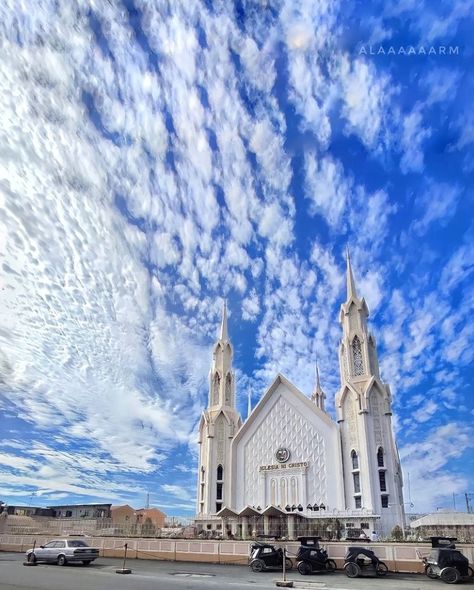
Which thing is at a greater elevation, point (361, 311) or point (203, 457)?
point (361, 311)

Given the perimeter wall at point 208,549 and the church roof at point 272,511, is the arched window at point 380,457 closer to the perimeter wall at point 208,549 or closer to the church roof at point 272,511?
the church roof at point 272,511

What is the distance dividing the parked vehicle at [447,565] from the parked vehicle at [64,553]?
1621 centimetres

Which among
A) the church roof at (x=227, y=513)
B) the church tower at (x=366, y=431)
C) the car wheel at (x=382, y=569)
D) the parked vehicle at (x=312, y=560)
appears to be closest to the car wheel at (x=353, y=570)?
the car wheel at (x=382, y=569)

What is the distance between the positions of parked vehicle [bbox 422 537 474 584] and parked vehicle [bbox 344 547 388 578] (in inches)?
79.6

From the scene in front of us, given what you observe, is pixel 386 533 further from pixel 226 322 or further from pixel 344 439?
pixel 226 322

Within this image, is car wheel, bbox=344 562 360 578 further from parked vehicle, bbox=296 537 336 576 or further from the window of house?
the window of house

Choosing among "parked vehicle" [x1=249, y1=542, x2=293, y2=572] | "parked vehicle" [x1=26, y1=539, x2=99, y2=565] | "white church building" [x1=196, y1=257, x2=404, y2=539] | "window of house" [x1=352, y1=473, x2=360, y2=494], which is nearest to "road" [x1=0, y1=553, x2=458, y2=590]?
"parked vehicle" [x1=249, y1=542, x2=293, y2=572]

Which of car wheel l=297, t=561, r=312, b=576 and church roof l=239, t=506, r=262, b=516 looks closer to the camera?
car wheel l=297, t=561, r=312, b=576

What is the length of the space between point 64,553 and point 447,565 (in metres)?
18.0

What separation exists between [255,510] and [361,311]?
Answer: 2579 cm

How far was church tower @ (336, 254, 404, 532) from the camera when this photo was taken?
44.8 metres

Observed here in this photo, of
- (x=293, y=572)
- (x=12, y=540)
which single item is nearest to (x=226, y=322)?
(x=12, y=540)

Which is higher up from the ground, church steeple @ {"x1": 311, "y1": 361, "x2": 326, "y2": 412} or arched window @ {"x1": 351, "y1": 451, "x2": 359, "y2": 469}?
church steeple @ {"x1": 311, "y1": 361, "x2": 326, "y2": 412}

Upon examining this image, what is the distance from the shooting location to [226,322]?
7062cm
